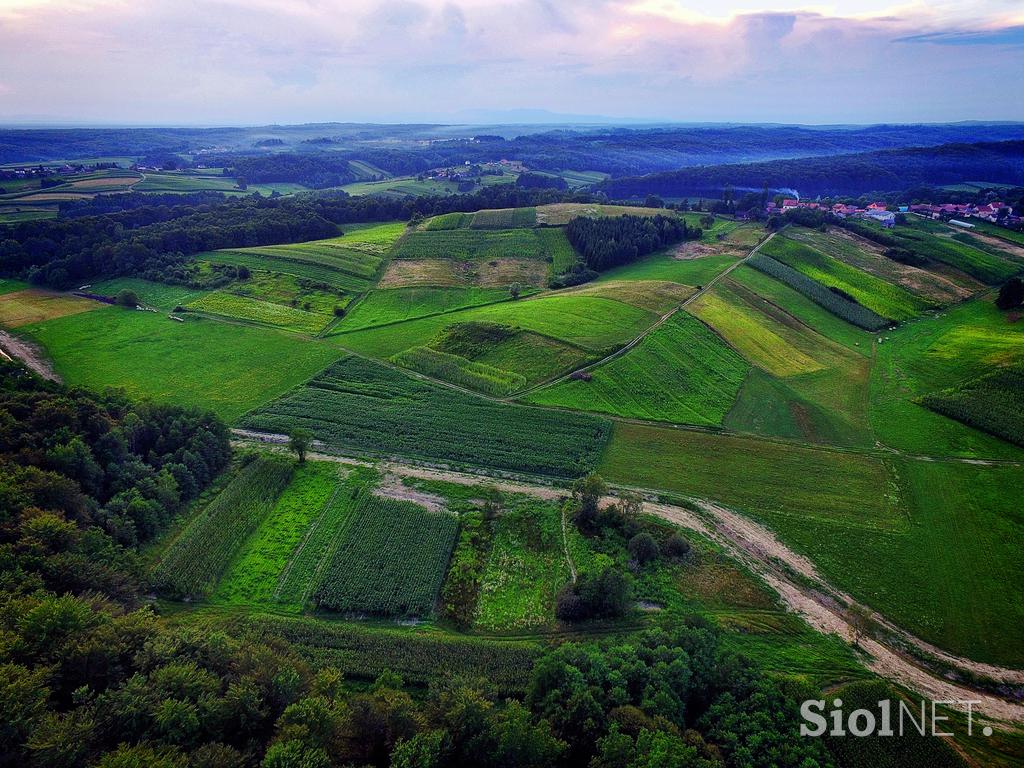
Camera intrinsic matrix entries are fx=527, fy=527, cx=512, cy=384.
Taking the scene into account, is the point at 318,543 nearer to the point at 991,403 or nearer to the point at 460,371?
the point at 460,371

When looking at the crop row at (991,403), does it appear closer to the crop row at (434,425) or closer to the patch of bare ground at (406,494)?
the crop row at (434,425)

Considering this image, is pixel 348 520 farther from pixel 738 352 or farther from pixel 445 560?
pixel 738 352

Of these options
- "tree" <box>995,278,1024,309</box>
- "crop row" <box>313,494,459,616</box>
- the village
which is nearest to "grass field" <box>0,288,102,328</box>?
"crop row" <box>313,494,459,616</box>

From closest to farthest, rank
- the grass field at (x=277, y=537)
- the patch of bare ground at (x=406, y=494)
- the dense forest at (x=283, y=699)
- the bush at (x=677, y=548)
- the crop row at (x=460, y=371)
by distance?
1. the dense forest at (x=283, y=699)
2. the grass field at (x=277, y=537)
3. the bush at (x=677, y=548)
4. the patch of bare ground at (x=406, y=494)
5. the crop row at (x=460, y=371)

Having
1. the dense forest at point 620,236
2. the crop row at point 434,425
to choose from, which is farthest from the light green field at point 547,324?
the dense forest at point 620,236

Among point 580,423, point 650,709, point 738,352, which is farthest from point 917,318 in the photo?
point 650,709

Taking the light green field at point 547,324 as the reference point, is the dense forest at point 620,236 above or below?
above

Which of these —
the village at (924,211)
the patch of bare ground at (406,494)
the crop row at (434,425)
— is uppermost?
the village at (924,211)
